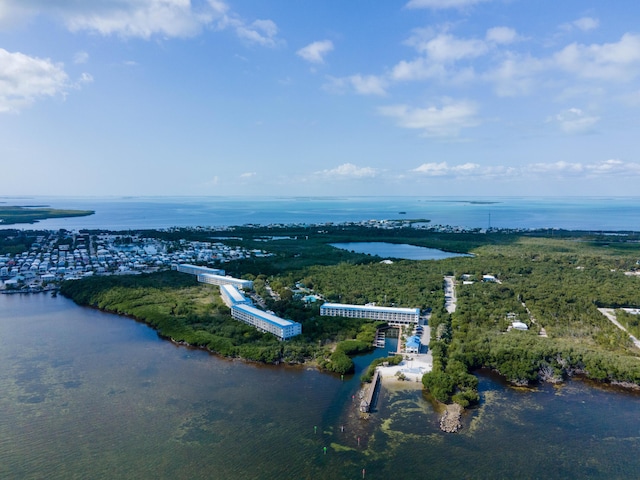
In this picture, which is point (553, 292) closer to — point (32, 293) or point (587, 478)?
point (587, 478)

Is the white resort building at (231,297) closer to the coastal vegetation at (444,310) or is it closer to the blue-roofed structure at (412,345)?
the coastal vegetation at (444,310)

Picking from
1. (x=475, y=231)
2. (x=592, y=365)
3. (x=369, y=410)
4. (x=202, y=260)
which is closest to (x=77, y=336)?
(x=369, y=410)

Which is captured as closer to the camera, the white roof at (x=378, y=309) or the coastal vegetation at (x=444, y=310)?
the coastal vegetation at (x=444, y=310)

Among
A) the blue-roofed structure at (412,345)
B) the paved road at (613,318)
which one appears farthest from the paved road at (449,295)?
the paved road at (613,318)

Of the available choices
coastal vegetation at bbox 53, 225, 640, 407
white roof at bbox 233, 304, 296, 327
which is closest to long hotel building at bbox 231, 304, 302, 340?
white roof at bbox 233, 304, 296, 327

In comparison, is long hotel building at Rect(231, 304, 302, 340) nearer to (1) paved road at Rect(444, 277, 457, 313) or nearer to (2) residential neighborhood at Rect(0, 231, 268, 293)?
(1) paved road at Rect(444, 277, 457, 313)

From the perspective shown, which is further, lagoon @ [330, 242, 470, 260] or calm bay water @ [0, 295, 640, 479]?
lagoon @ [330, 242, 470, 260]
